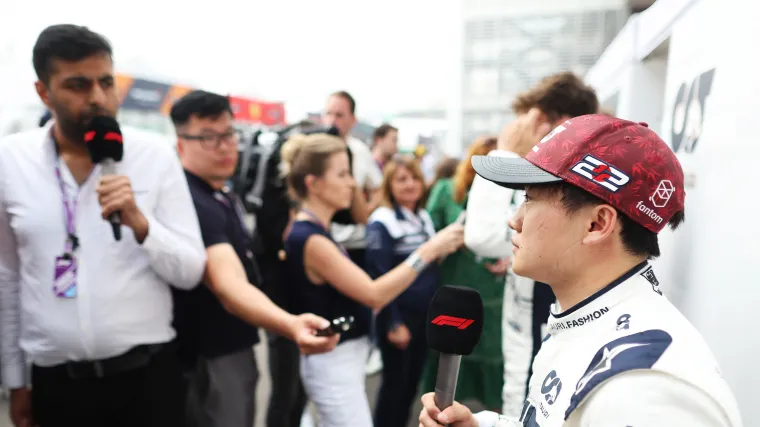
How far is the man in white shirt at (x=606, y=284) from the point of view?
0.61 metres

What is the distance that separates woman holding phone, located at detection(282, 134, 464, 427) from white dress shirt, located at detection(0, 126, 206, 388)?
0.46m

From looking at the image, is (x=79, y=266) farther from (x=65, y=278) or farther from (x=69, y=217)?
(x=69, y=217)

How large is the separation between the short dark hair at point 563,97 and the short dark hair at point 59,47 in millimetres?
1489

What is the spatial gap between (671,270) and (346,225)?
5.83 feet

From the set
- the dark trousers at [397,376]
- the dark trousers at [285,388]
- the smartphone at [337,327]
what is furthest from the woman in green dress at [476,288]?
the smartphone at [337,327]

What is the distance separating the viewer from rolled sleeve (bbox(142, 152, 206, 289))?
151cm

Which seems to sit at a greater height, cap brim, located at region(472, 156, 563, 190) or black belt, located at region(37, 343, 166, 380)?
cap brim, located at region(472, 156, 563, 190)

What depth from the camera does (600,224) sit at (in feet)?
2.59

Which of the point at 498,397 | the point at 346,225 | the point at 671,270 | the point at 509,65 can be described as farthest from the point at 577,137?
the point at 509,65

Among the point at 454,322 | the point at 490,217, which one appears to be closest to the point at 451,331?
the point at 454,322

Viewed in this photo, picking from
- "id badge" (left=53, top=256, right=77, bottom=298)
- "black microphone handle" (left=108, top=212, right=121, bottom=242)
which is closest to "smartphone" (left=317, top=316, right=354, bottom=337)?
"black microphone handle" (left=108, top=212, right=121, bottom=242)

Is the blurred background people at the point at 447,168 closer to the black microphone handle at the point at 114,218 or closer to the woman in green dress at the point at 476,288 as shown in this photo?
the woman in green dress at the point at 476,288

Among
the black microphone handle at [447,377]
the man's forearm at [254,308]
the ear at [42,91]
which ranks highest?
the ear at [42,91]

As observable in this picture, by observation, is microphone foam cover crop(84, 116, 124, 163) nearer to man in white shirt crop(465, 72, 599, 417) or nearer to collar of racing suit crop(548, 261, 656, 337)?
man in white shirt crop(465, 72, 599, 417)
